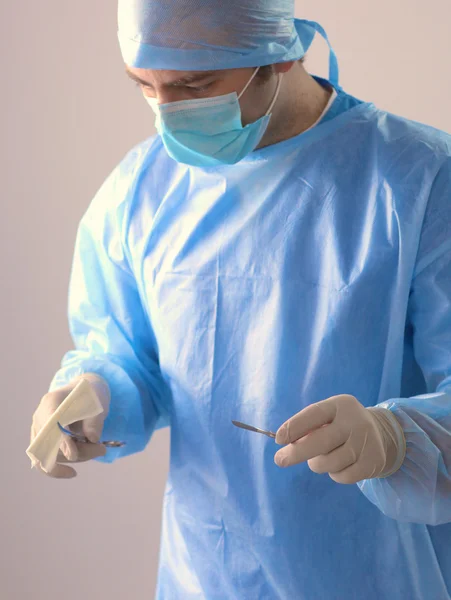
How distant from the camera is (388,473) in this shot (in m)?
1.04

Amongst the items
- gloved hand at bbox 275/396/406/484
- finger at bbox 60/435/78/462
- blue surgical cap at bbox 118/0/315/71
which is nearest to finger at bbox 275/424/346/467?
gloved hand at bbox 275/396/406/484

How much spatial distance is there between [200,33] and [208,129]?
0.14 metres

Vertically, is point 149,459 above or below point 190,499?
below

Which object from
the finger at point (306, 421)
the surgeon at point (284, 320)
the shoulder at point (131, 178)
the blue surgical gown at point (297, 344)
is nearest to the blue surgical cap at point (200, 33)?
the surgeon at point (284, 320)

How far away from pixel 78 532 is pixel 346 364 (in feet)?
4.51

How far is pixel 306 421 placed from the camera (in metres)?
1.00

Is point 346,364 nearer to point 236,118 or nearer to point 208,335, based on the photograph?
point 208,335

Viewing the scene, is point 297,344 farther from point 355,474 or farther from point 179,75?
point 179,75

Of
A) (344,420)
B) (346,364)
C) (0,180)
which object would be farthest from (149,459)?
(344,420)

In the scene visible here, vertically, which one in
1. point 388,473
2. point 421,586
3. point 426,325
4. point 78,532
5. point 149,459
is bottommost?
point 78,532

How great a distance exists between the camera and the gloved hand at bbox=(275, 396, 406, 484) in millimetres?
1000

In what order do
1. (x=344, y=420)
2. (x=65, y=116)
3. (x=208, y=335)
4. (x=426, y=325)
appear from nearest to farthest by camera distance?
(x=344, y=420) < (x=426, y=325) < (x=208, y=335) < (x=65, y=116)

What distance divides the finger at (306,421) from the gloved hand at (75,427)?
1.36 ft

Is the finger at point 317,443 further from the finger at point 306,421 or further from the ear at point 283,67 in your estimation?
the ear at point 283,67
